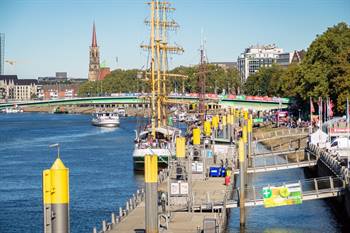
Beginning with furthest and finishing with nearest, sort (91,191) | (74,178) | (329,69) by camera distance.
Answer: (329,69), (74,178), (91,191)

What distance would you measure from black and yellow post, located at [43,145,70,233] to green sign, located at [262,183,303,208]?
25.9m

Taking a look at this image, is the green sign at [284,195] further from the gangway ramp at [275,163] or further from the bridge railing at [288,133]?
the bridge railing at [288,133]

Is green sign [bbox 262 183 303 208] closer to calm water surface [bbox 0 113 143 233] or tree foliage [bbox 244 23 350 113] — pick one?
calm water surface [bbox 0 113 143 233]

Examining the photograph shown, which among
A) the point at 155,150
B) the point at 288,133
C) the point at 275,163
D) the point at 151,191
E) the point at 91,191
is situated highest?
the point at 151,191

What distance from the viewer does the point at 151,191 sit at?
113 ft

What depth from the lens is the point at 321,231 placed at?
48.2 m

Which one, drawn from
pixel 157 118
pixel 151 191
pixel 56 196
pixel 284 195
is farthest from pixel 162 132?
pixel 56 196

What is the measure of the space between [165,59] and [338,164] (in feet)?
188

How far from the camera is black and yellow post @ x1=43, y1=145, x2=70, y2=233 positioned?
70.7 ft

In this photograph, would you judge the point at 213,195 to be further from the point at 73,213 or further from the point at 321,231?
the point at 73,213

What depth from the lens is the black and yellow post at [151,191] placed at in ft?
112

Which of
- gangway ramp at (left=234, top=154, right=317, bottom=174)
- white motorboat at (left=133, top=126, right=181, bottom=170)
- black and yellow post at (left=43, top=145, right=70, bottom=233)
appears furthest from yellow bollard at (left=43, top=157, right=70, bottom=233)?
white motorboat at (left=133, top=126, right=181, bottom=170)

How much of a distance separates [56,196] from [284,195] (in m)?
26.6

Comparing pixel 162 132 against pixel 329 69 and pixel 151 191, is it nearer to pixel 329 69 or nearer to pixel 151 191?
pixel 329 69
